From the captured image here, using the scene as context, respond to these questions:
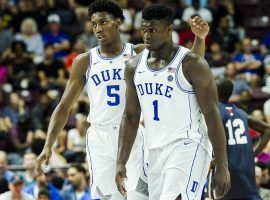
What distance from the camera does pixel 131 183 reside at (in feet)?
26.9

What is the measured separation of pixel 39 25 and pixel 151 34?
13.8m

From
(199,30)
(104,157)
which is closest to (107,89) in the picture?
(104,157)

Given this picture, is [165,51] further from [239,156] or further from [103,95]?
[239,156]

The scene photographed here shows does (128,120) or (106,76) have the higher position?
Result: (106,76)

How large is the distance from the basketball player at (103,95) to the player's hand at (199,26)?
85 millimetres

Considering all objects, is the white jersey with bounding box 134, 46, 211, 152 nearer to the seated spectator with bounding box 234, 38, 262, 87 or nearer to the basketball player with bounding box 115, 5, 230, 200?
the basketball player with bounding box 115, 5, 230, 200

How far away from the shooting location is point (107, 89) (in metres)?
8.66

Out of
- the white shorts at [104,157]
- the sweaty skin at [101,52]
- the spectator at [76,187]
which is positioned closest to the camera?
the sweaty skin at [101,52]

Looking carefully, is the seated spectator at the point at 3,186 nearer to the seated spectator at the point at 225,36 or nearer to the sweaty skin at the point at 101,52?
the sweaty skin at the point at 101,52

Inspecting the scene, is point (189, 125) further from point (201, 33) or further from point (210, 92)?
point (201, 33)

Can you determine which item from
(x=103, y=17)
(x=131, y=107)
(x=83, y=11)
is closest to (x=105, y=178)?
(x=131, y=107)

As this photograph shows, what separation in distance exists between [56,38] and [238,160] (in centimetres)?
1156

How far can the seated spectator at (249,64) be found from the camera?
18.5 m

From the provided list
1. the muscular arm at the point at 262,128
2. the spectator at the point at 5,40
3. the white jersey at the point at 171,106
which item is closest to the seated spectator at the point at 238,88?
the spectator at the point at 5,40
